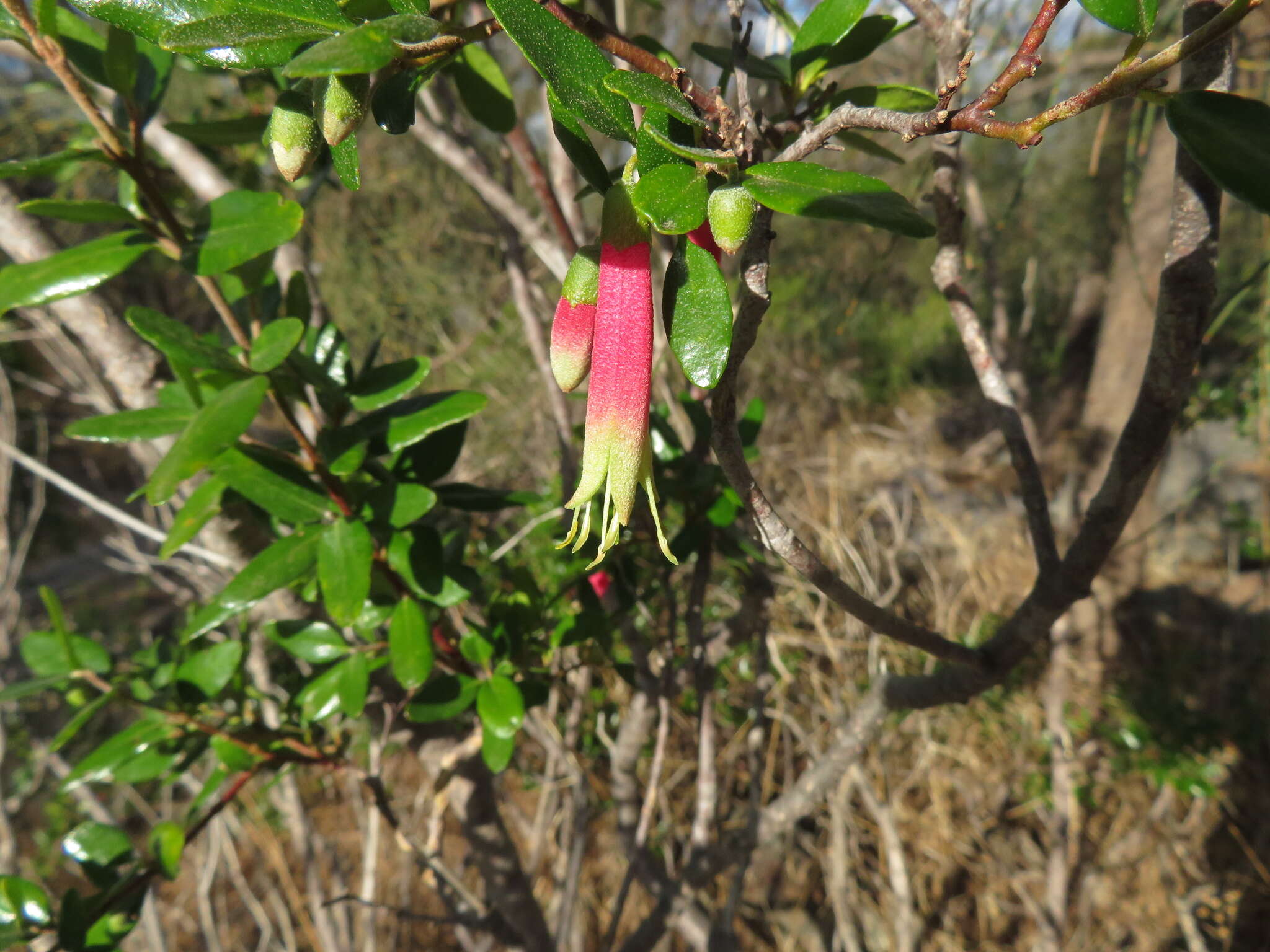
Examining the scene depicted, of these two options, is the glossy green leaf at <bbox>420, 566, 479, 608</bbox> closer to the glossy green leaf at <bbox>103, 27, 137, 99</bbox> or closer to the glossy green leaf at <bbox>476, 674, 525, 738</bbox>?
the glossy green leaf at <bbox>476, 674, 525, 738</bbox>

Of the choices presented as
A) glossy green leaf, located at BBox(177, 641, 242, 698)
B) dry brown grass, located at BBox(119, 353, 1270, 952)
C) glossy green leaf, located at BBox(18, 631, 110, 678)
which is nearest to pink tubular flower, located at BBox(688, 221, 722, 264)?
glossy green leaf, located at BBox(177, 641, 242, 698)

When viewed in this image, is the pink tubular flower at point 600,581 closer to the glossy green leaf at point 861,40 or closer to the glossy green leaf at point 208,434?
the glossy green leaf at point 208,434

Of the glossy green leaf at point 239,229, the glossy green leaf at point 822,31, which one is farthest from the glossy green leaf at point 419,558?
the glossy green leaf at point 822,31

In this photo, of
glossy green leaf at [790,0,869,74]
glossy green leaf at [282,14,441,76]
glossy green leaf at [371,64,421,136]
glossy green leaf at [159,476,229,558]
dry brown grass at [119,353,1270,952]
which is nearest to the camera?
glossy green leaf at [282,14,441,76]

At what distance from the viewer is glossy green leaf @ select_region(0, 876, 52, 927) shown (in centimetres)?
64

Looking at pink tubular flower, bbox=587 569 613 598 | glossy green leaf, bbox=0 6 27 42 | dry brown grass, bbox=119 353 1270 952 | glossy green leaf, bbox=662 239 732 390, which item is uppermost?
glossy green leaf, bbox=0 6 27 42

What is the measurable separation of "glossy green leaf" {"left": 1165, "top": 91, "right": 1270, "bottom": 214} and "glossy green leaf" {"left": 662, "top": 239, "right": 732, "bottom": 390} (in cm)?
18

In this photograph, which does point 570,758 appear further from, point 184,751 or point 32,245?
point 32,245

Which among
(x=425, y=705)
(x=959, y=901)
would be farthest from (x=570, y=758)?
(x=959, y=901)

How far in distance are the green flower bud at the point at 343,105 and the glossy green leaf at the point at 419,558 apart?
1.23 ft

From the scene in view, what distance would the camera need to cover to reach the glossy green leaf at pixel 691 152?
0.28m

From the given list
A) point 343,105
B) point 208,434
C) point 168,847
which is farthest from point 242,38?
point 168,847

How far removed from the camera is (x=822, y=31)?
448 millimetres

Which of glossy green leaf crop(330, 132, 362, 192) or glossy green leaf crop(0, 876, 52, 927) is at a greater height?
glossy green leaf crop(330, 132, 362, 192)
